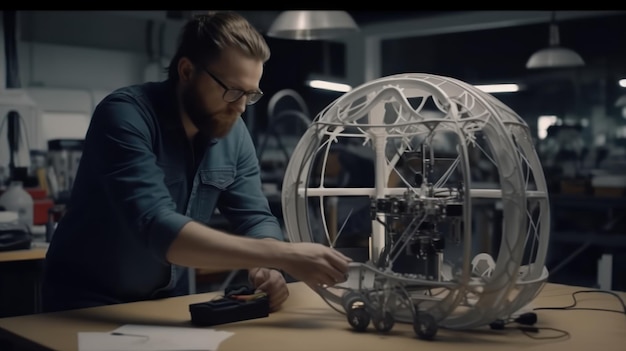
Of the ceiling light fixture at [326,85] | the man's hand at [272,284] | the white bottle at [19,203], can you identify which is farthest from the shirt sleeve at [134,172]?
the ceiling light fixture at [326,85]

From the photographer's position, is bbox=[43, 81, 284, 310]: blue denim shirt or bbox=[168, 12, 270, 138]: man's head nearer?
bbox=[43, 81, 284, 310]: blue denim shirt

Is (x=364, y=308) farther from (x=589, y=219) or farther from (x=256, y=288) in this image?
(x=589, y=219)

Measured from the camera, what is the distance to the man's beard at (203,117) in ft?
4.70

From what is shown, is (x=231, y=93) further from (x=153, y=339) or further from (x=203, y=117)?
(x=153, y=339)

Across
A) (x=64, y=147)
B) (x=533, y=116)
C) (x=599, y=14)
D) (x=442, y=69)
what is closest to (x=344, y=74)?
(x=442, y=69)

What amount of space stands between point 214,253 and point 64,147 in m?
2.66

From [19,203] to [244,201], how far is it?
5.24ft

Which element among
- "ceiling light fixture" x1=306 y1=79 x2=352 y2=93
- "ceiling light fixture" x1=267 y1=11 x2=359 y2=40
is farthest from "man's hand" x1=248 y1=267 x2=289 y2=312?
"ceiling light fixture" x1=306 y1=79 x2=352 y2=93

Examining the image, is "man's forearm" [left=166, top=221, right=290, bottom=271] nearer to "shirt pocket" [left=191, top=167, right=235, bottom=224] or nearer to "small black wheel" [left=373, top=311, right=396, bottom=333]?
"small black wheel" [left=373, top=311, right=396, bottom=333]

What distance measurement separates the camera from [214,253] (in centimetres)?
115

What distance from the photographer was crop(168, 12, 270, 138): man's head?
138cm

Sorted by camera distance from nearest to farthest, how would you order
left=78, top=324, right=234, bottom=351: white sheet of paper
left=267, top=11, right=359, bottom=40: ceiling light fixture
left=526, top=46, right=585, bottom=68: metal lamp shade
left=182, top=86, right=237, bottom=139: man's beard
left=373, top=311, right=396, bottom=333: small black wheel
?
1. left=78, top=324, right=234, bottom=351: white sheet of paper
2. left=373, top=311, right=396, bottom=333: small black wheel
3. left=182, top=86, right=237, bottom=139: man's beard
4. left=267, top=11, right=359, bottom=40: ceiling light fixture
5. left=526, top=46, right=585, bottom=68: metal lamp shade

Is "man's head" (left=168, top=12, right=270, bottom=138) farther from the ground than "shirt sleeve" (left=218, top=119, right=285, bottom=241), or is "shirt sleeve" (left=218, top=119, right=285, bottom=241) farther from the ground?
"man's head" (left=168, top=12, right=270, bottom=138)

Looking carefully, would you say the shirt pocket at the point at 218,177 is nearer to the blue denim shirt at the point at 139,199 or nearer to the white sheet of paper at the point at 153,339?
the blue denim shirt at the point at 139,199
